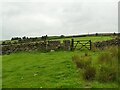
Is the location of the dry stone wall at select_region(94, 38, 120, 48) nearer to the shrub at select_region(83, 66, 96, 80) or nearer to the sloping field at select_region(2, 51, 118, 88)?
the sloping field at select_region(2, 51, 118, 88)

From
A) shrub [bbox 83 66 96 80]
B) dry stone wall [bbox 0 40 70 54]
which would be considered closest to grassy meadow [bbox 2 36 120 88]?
shrub [bbox 83 66 96 80]

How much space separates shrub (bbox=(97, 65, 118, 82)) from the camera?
15148 millimetres

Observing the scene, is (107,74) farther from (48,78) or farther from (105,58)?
(48,78)

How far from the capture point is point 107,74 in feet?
50.1

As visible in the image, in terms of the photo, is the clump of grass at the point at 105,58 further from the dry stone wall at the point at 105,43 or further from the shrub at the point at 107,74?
the dry stone wall at the point at 105,43

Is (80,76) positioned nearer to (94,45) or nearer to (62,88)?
(62,88)

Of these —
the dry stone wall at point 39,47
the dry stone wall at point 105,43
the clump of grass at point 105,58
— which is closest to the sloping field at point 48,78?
the clump of grass at point 105,58

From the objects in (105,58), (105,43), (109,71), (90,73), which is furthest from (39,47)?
(109,71)

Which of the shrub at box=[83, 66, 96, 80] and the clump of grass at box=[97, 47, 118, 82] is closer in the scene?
the clump of grass at box=[97, 47, 118, 82]

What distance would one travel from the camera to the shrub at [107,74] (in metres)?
15.1

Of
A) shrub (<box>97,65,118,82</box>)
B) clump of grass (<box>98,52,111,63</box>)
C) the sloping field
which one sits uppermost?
clump of grass (<box>98,52,111,63</box>)

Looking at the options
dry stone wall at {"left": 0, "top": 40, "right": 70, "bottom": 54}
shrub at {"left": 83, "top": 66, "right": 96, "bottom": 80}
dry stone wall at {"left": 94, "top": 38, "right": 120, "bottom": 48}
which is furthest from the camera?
dry stone wall at {"left": 94, "top": 38, "right": 120, "bottom": 48}

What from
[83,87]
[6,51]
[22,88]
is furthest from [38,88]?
[6,51]

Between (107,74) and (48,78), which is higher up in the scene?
(107,74)
